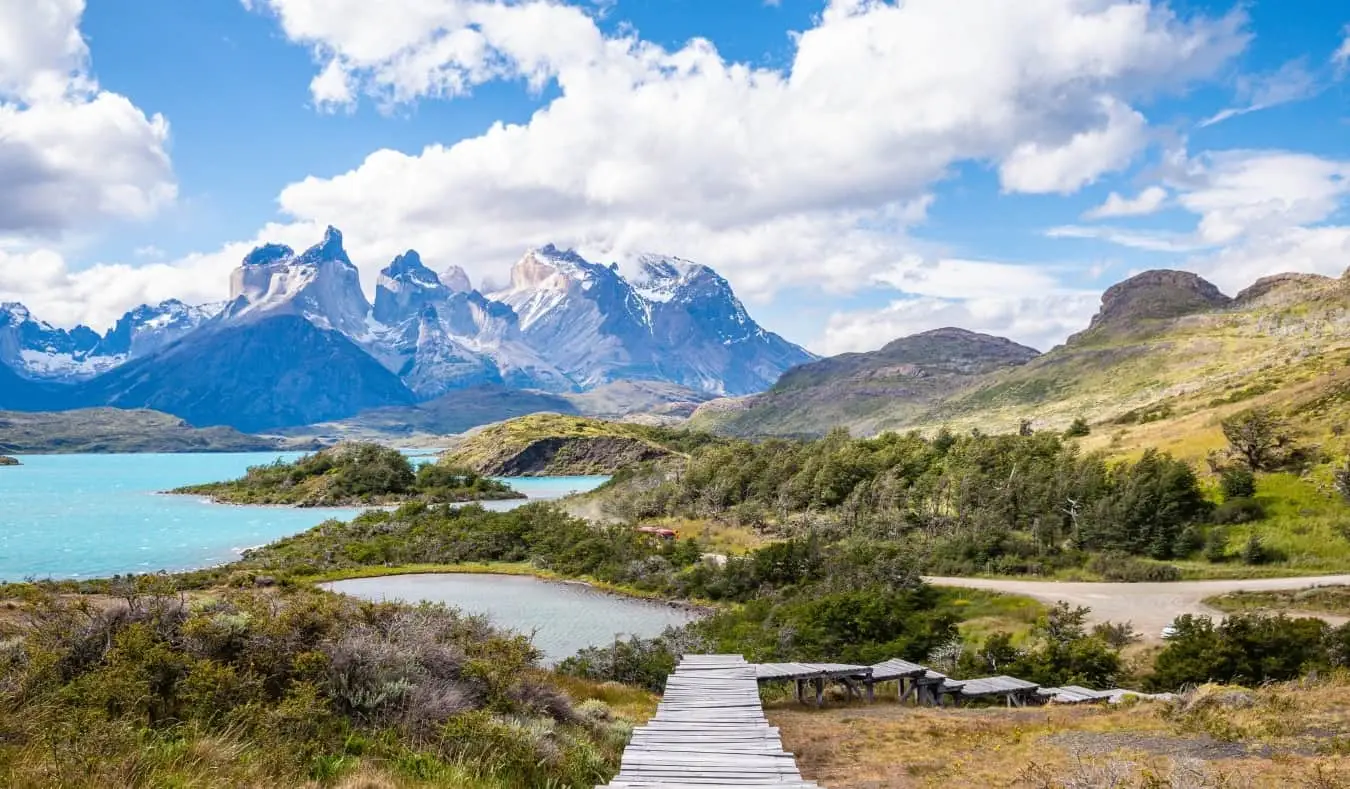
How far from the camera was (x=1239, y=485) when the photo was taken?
138ft

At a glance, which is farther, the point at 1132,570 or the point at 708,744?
the point at 1132,570

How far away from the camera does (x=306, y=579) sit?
168 ft

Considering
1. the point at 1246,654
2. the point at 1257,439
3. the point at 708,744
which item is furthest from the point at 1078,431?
the point at 708,744

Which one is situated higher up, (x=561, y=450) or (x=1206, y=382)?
(x=1206, y=382)

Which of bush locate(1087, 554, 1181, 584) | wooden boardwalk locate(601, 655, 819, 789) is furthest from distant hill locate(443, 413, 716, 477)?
wooden boardwalk locate(601, 655, 819, 789)

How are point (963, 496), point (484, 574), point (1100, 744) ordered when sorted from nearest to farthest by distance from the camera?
1. point (1100, 744)
2. point (963, 496)
3. point (484, 574)

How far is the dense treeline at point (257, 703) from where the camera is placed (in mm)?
6988

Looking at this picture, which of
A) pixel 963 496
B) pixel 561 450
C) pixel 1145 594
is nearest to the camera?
pixel 1145 594

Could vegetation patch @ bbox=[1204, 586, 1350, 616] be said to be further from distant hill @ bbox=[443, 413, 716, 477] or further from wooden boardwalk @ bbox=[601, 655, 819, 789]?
distant hill @ bbox=[443, 413, 716, 477]

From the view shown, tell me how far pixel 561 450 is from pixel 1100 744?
160m

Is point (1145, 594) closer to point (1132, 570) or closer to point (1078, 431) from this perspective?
point (1132, 570)

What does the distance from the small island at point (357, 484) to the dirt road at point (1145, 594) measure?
8212cm

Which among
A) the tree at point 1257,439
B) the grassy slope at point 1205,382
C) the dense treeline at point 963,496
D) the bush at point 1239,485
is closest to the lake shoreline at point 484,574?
the dense treeline at point 963,496

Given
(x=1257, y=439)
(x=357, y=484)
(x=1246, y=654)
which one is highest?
(x=1257, y=439)
